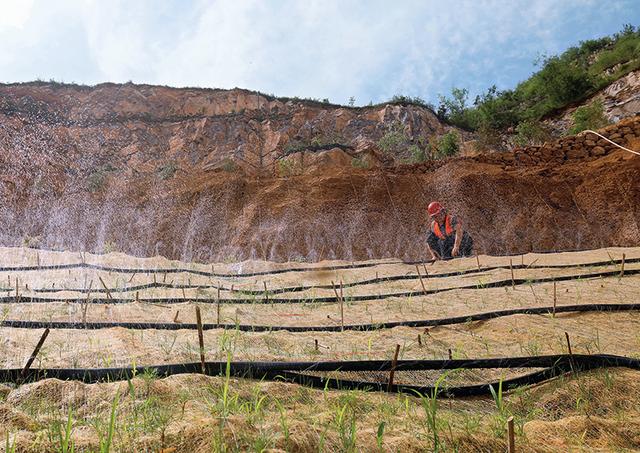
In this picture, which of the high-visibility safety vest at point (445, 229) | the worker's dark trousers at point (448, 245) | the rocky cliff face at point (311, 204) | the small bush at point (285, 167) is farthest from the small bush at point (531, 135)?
the high-visibility safety vest at point (445, 229)

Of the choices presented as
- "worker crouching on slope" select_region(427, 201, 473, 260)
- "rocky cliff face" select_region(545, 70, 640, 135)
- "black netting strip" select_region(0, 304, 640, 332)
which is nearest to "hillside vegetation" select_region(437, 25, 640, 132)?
"rocky cliff face" select_region(545, 70, 640, 135)

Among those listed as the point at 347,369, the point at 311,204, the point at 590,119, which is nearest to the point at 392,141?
the point at 590,119

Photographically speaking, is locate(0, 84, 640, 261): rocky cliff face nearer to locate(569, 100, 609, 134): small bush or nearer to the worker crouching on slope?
the worker crouching on slope

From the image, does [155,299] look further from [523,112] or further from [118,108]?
[523,112]

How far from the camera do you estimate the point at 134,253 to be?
1458cm

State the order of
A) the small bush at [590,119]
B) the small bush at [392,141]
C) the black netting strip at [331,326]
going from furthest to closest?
the small bush at [392,141] → the small bush at [590,119] → the black netting strip at [331,326]

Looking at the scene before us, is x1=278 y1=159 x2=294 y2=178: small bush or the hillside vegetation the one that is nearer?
x1=278 y1=159 x2=294 y2=178: small bush

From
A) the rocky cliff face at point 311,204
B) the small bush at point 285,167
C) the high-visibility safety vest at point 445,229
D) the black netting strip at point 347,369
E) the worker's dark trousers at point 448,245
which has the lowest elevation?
the black netting strip at point 347,369

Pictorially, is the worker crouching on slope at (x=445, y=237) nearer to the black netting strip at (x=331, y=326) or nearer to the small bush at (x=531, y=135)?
the black netting strip at (x=331, y=326)

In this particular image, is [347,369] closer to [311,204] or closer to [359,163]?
[311,204]

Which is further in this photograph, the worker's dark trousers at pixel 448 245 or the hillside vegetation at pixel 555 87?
the hillside vegetation at pixel 555 87

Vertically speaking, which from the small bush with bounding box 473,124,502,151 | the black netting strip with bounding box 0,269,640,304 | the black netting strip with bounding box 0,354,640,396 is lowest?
the black netting strip with bounding box 0,354,640,396

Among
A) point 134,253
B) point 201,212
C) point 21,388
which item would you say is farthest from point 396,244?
point 21,388

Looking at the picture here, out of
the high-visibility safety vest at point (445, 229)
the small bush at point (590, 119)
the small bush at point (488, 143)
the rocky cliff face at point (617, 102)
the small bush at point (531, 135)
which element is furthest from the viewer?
the small bush at point (488, 143)
